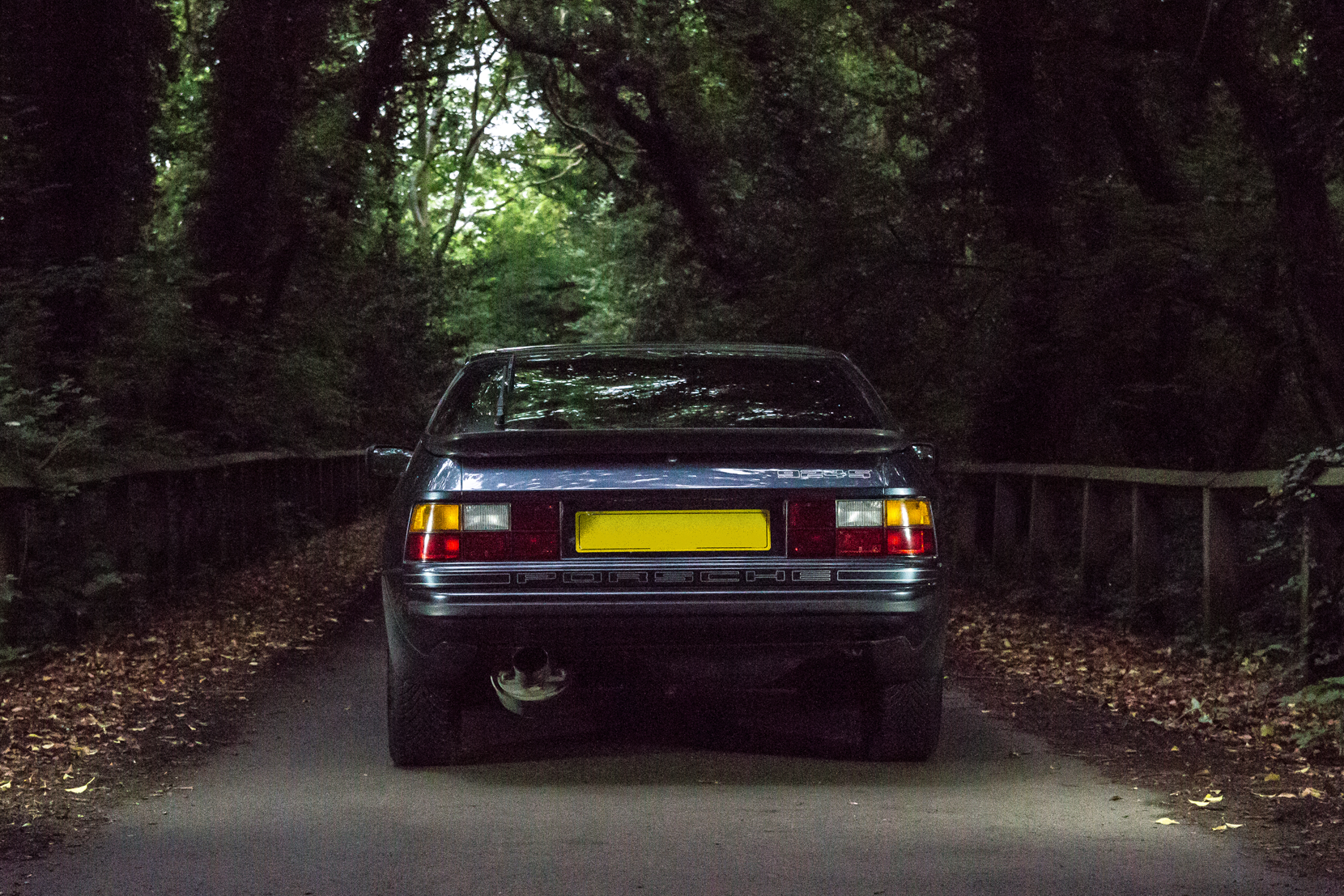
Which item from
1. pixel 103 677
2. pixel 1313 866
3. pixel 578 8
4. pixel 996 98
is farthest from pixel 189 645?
pixel 578 8

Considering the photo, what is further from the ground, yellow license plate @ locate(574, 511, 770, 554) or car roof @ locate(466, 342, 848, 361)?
car roof @ locate(466, 342, 848, 361)

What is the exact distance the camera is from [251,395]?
20.2 metres

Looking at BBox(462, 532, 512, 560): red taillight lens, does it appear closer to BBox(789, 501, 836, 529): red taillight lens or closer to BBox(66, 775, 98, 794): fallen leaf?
BBox(789, 501, 836, 529): red taillight lens

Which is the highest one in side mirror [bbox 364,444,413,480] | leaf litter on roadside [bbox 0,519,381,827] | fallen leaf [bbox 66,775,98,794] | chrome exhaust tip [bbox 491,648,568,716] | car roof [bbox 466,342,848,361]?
car roof [bbox 466,342,848,361]

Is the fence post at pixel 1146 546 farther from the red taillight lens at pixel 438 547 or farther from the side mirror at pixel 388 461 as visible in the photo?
the red taillight lens at pixel 438 547

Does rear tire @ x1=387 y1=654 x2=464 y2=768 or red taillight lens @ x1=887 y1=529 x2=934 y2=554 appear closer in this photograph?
red taillight lens @ x1=887 y1=529 x2=934 y2=554

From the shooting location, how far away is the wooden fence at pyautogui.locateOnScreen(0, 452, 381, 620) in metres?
10.9

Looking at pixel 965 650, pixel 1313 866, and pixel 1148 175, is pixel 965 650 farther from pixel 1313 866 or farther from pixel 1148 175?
pixel 1148 175

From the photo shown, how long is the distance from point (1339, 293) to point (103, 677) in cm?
932

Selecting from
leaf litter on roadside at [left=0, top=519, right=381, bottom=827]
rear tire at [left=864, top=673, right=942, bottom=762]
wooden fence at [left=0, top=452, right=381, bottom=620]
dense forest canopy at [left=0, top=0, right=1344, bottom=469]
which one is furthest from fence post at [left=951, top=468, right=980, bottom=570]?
rear tire at [left=864, top=673, right=942, bottom=762]

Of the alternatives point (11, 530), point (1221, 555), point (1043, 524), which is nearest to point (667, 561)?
point (1221, 555)

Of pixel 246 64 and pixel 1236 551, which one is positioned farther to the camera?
pixel 246 64

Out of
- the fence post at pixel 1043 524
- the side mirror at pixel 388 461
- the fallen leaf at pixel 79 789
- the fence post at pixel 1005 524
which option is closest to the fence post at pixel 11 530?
the side mirror at pixel 388 461

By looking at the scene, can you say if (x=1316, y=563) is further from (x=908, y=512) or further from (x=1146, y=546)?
(x=908, y=512)
